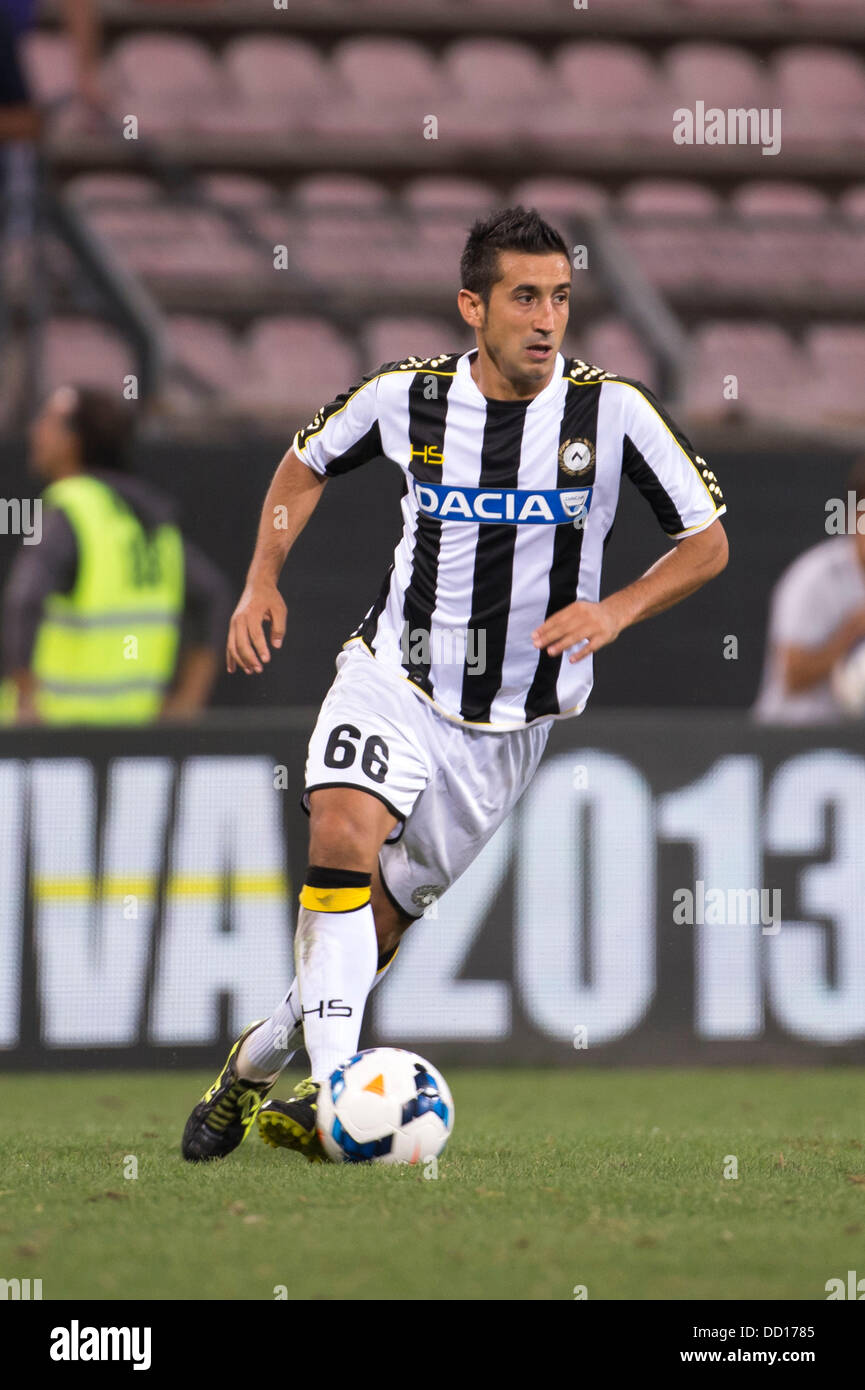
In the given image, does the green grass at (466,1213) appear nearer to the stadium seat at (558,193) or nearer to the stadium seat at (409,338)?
the stadium seat at (409,338)

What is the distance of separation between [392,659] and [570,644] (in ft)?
2.05

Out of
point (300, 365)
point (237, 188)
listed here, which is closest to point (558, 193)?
point (237, 188)

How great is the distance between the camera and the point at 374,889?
14.8 ft

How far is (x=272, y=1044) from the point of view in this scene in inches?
172

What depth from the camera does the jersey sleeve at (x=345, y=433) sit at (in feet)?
14.9

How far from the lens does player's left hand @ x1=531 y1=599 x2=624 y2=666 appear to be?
A: 12.9 ft

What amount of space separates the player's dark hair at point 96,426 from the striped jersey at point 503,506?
10.0 ft

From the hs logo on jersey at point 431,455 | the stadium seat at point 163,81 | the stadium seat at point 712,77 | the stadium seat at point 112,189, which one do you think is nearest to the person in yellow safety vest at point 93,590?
the stadium seat at point 112,189

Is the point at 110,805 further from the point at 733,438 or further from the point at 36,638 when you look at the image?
the point at 733,438

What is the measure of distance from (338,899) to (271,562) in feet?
2.72

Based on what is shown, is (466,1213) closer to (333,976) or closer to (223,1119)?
(333,976)

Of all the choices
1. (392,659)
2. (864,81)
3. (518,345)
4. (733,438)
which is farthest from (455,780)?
(864,81)

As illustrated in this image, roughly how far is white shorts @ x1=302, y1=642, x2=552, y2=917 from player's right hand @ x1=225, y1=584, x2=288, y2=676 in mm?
194

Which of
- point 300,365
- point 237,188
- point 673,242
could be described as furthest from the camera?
point 237,188
